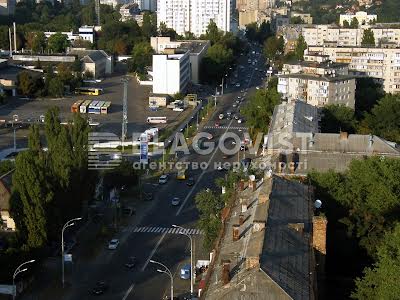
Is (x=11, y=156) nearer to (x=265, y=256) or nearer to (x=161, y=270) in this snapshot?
(x=161, y=270)

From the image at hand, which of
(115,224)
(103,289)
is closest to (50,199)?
(103,289)

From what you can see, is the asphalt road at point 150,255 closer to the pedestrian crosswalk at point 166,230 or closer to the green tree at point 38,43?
the pedestrian crosswalk at point 166,230

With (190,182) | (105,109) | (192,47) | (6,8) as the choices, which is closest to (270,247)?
(190,182)

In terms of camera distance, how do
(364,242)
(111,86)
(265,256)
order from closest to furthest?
(265,256) → (364,242) → (111,86)

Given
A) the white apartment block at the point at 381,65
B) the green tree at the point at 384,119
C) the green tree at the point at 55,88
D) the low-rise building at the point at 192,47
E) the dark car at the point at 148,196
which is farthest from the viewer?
the low-rise building at the point at 192,47

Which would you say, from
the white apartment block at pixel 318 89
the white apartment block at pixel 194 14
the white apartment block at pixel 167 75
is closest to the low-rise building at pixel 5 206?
the white apartment block at pixel 318 89

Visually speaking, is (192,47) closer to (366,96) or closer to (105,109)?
(105,109)
